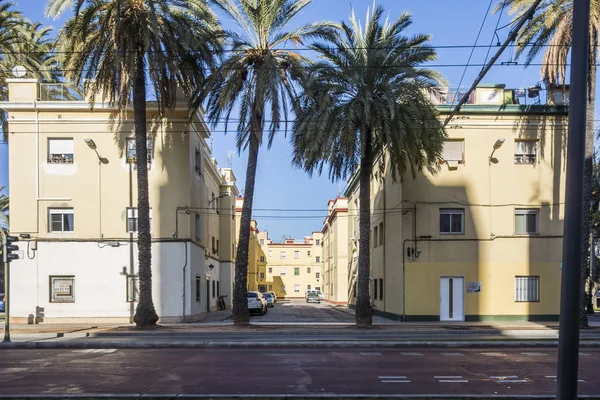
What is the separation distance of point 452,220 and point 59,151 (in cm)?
2027

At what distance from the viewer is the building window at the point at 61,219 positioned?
28375 millimetres

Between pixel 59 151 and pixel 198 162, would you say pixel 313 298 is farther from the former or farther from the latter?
pixel 59 151

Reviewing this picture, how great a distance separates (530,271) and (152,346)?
64.4 feet

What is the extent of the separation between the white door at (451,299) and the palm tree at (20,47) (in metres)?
24.2

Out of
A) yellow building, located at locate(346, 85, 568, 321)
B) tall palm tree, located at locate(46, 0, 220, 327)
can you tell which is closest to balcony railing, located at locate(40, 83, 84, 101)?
tall palm tree, located at locate(46, 0, 220, 327)

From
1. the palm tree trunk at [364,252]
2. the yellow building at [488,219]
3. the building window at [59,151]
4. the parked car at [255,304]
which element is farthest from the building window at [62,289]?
the yellow building at [488,219]

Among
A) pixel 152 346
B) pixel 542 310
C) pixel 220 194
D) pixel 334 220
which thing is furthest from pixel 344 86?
pixel 334 220

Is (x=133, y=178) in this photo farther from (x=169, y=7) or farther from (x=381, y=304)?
(x=381, y=304)

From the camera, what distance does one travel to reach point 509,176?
29.0 metres

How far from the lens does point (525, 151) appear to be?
2925cm

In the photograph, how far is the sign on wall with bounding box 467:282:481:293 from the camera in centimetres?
2853

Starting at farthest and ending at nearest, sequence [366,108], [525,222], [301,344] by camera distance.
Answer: [525,222]
[366,108]
[301,344]

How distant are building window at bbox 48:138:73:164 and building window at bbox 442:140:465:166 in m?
19.0

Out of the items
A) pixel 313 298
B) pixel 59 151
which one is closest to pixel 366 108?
pixel 59 151
